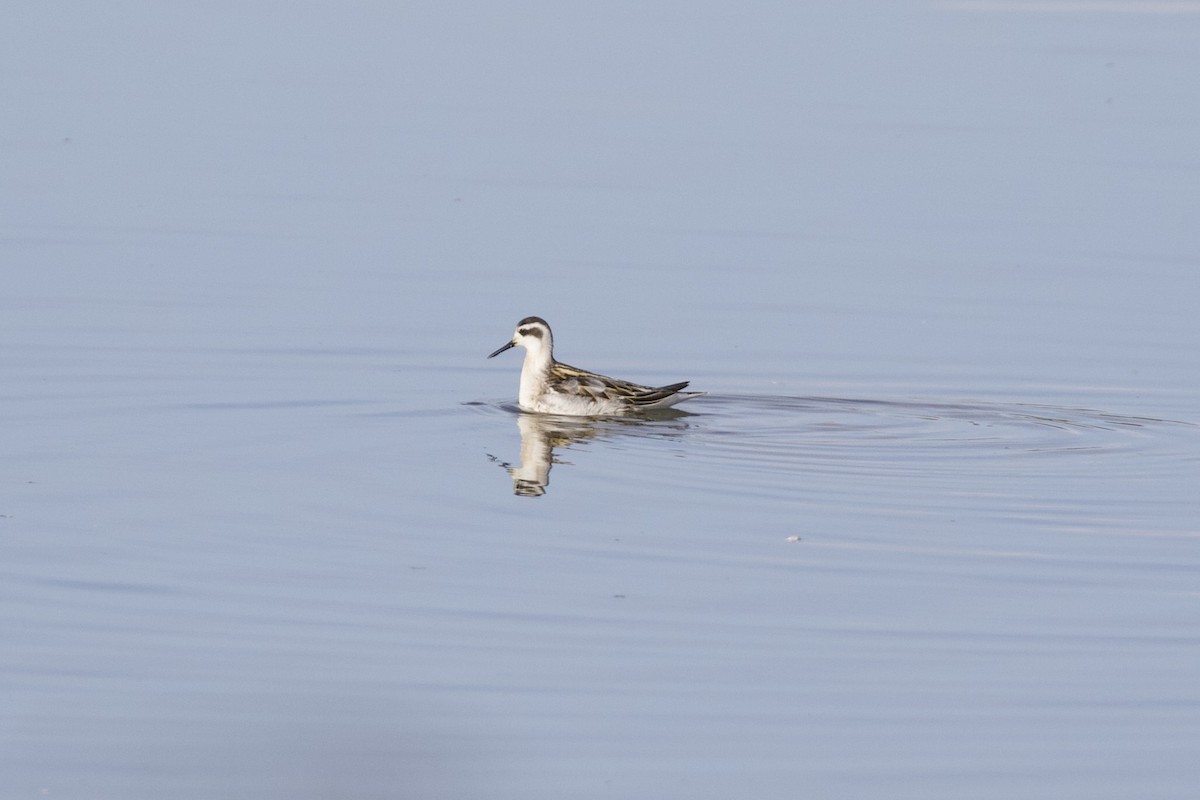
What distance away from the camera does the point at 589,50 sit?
33469mm

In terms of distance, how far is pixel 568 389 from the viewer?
15.9 metres

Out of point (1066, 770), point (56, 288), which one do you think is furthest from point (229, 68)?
point (1066, 770)

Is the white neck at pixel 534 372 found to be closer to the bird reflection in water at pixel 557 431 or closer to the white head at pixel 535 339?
the white head at pixel 535 339

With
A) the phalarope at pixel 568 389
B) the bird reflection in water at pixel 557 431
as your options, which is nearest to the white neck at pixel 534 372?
the phalarope at pixel 568 389

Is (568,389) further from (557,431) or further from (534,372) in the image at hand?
(557,431)

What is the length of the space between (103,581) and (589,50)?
2424 centimetres

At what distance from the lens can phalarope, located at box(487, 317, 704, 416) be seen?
51.5 feet

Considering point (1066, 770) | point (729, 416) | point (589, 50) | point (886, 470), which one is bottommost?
point (1066, 770)

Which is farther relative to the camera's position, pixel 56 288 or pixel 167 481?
pixel 56 288

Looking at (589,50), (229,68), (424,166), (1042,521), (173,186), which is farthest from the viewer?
(589,50)

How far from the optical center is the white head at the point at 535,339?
16250mm

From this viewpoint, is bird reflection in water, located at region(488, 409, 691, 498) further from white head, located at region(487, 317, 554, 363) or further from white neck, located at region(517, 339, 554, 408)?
white head, located at region(487, 317, 554, 363)

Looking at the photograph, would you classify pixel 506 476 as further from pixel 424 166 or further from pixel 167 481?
pixel 424 166

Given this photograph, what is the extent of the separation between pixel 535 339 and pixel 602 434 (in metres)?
1.31
